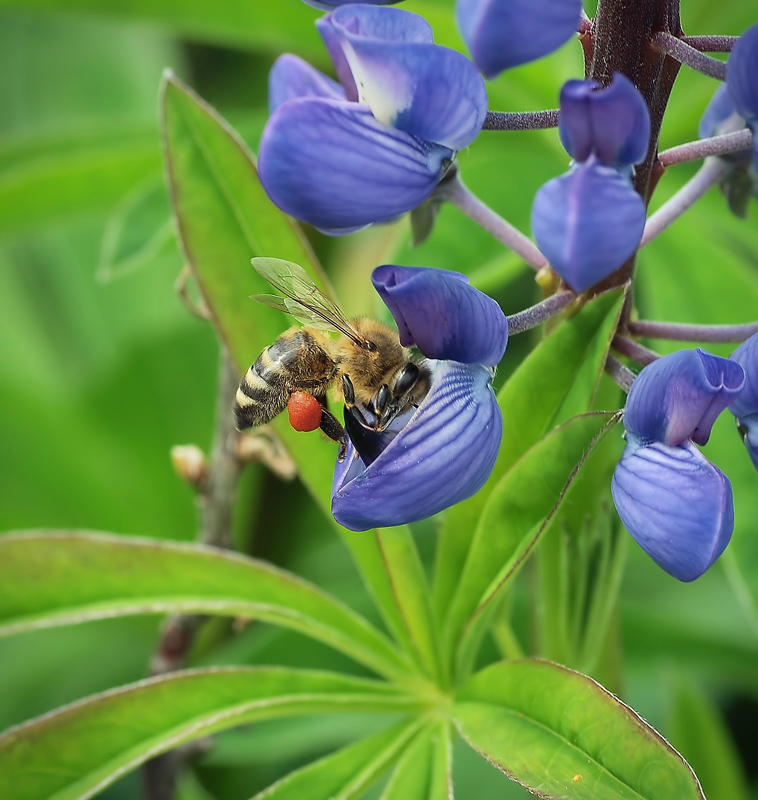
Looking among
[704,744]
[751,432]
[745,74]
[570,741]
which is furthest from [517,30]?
[704,744]

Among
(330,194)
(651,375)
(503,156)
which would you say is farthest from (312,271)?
(503,156)

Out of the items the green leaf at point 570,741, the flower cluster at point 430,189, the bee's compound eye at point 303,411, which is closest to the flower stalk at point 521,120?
the flower cluster at point 430,189

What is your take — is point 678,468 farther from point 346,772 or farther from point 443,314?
point 346,772

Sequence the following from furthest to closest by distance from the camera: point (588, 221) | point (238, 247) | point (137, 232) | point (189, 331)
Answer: point (189, 331)
point (137, 232)
point (238, 247)
point (588, 221)

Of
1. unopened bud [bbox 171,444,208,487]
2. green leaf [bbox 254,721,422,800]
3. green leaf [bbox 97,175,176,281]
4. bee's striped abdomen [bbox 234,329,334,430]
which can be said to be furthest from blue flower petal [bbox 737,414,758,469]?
green leaf [bbox 97,175,176,281]

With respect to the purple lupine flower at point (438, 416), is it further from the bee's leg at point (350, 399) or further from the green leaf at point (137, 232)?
the green leaf at point (137, 232)

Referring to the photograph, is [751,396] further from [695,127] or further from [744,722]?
[744,722]

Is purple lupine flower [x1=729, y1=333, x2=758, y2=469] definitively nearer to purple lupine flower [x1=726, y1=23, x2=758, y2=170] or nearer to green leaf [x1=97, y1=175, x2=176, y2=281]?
purple lupine flower [x1=726, y1=23, x2=758, y2=170]
